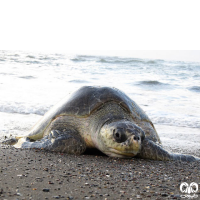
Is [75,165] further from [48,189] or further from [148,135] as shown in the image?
[148,135]

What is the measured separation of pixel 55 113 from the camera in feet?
14.6

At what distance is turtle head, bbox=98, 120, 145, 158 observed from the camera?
354 centimetres

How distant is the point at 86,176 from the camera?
2.85m

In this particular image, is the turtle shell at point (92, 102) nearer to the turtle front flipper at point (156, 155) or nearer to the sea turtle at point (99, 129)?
the sea turtle at point (99, 129)

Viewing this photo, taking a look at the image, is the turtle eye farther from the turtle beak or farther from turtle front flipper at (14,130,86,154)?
turtle front flipper at (14,130,86,154)

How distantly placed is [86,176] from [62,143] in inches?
44.6

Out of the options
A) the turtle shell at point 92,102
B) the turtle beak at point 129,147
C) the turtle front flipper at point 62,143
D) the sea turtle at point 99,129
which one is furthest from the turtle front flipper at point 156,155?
the turtle front flipper at point 62,143

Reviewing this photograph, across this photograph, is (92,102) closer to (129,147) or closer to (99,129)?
(99,129)

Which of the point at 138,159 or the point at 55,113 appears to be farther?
the point at 55,113

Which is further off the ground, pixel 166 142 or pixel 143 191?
pixel 143 191
